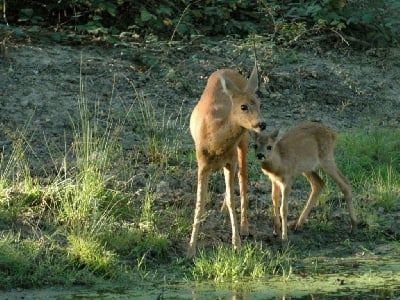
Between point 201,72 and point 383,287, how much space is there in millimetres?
6106

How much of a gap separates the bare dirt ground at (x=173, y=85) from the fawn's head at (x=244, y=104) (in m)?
1.87

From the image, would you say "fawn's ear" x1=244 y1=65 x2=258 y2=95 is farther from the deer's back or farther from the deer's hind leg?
the deer's back

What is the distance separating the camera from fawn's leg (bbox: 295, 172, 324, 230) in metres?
10.8

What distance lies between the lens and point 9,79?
13.1 metres

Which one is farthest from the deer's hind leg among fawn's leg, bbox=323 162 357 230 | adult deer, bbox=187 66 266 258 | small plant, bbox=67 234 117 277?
small plant, bbox=67 234 117 277

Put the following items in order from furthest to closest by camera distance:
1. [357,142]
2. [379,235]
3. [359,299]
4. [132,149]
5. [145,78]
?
1. [145,78]
2. [357,142]
3. [132,149]
4. [379,235]
5. [359,299]

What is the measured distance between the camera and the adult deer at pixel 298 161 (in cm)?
1059

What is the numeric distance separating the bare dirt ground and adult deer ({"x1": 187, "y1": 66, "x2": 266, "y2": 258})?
1.35 metres

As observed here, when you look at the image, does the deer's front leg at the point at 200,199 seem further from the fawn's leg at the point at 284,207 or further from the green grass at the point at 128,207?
the fawn's leg at the point at 284,207

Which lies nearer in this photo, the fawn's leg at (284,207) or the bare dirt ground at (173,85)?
the fawn's leg at (284,207)

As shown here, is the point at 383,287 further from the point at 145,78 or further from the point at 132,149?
the point at 145,78

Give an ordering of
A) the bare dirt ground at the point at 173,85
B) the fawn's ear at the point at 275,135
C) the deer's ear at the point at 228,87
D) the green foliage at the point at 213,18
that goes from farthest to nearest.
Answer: the green foliage at the point at 213,18 < the bare dirt ground at the point at 173,85 < the fawn's ear at the point at 275,135 < the deer's ear at the point at 228,87

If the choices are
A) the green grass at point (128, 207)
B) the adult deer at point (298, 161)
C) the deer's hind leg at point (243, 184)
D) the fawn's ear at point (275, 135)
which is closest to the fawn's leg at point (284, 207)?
the adult deer at point (298, 161)

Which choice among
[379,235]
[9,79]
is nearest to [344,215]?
[379,235]
